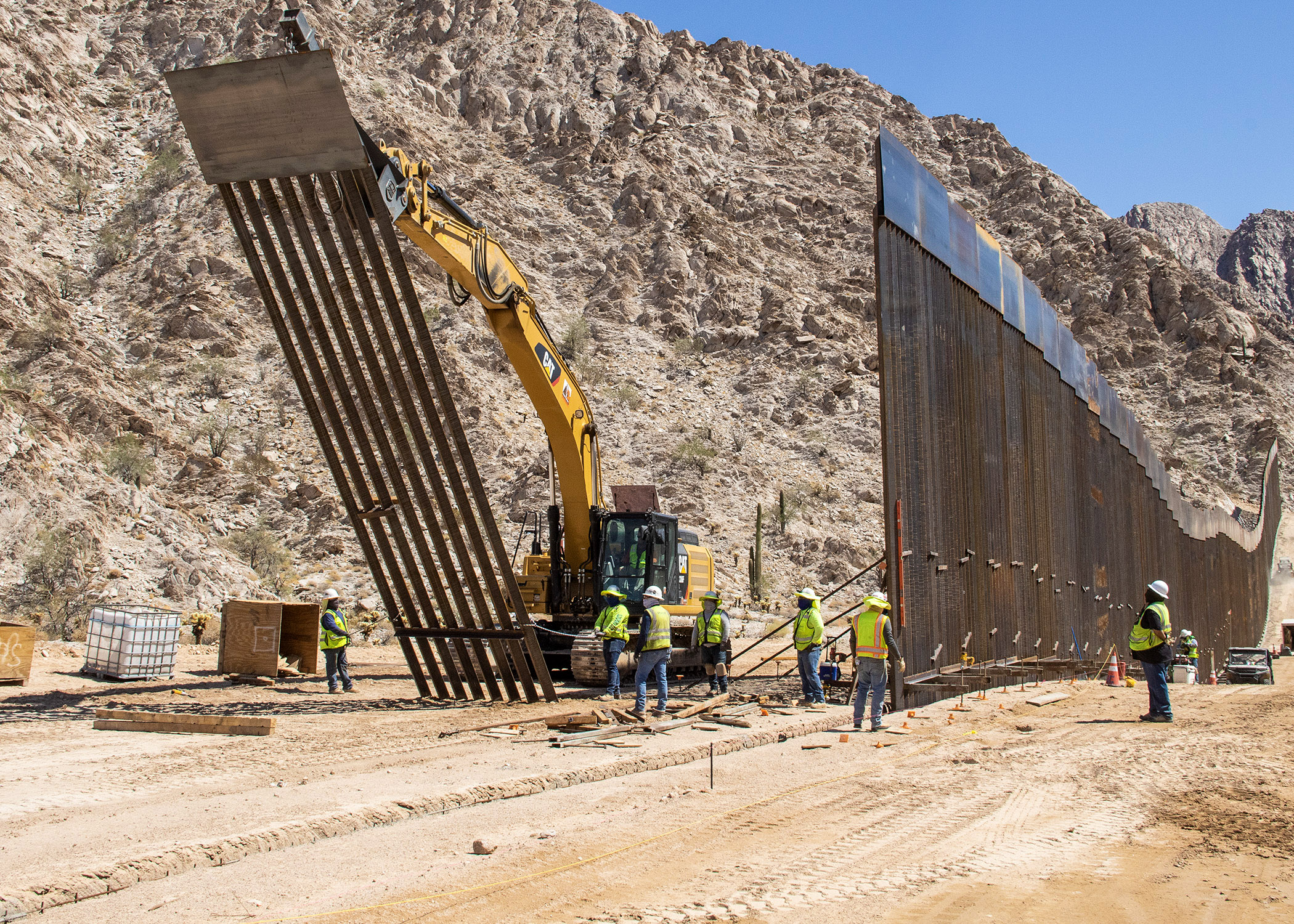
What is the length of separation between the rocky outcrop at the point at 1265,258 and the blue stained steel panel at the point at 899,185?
115 m

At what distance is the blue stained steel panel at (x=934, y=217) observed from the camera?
1440 centimetres

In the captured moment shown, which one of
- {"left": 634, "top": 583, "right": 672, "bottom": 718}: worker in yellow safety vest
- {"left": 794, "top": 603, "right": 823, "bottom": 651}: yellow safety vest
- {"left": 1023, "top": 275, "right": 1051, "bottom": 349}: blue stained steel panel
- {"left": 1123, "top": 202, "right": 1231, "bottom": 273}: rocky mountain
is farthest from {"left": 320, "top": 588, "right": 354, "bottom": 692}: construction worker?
{"left": 1123, "top": 202, "right": 1231, "bottom": 273}: rocky mountain

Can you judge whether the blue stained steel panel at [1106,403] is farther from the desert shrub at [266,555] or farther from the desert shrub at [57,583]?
the desert shrub at [57,583]

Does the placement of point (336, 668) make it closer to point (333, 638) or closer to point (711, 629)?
point (333, 638)

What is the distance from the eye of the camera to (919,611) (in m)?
13.2

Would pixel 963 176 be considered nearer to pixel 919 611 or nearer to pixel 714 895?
pixel 919 611

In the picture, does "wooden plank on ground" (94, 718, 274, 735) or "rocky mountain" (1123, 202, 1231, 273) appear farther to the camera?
"rocky mountain" (1123, 202, 1231, 273)

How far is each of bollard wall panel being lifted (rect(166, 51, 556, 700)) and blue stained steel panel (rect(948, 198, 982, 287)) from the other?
8.51 m

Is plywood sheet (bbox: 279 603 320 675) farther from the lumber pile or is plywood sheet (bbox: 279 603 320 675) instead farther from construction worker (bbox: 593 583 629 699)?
the lumber pile

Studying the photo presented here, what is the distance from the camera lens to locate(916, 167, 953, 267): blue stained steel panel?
14.4 m

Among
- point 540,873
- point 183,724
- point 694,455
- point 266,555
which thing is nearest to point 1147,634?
point 540,873

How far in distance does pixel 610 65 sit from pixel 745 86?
8573mm

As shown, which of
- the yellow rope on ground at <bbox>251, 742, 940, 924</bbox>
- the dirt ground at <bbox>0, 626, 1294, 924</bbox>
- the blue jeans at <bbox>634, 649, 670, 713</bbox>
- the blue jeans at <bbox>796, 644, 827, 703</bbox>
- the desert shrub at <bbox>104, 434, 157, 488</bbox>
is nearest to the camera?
the yellow rope on ground at <bbox>251, 742, 940, 924</bbox>

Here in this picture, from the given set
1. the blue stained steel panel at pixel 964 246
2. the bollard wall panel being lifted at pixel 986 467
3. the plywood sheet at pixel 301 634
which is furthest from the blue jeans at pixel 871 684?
the plywood sheet at pixel 301 634
